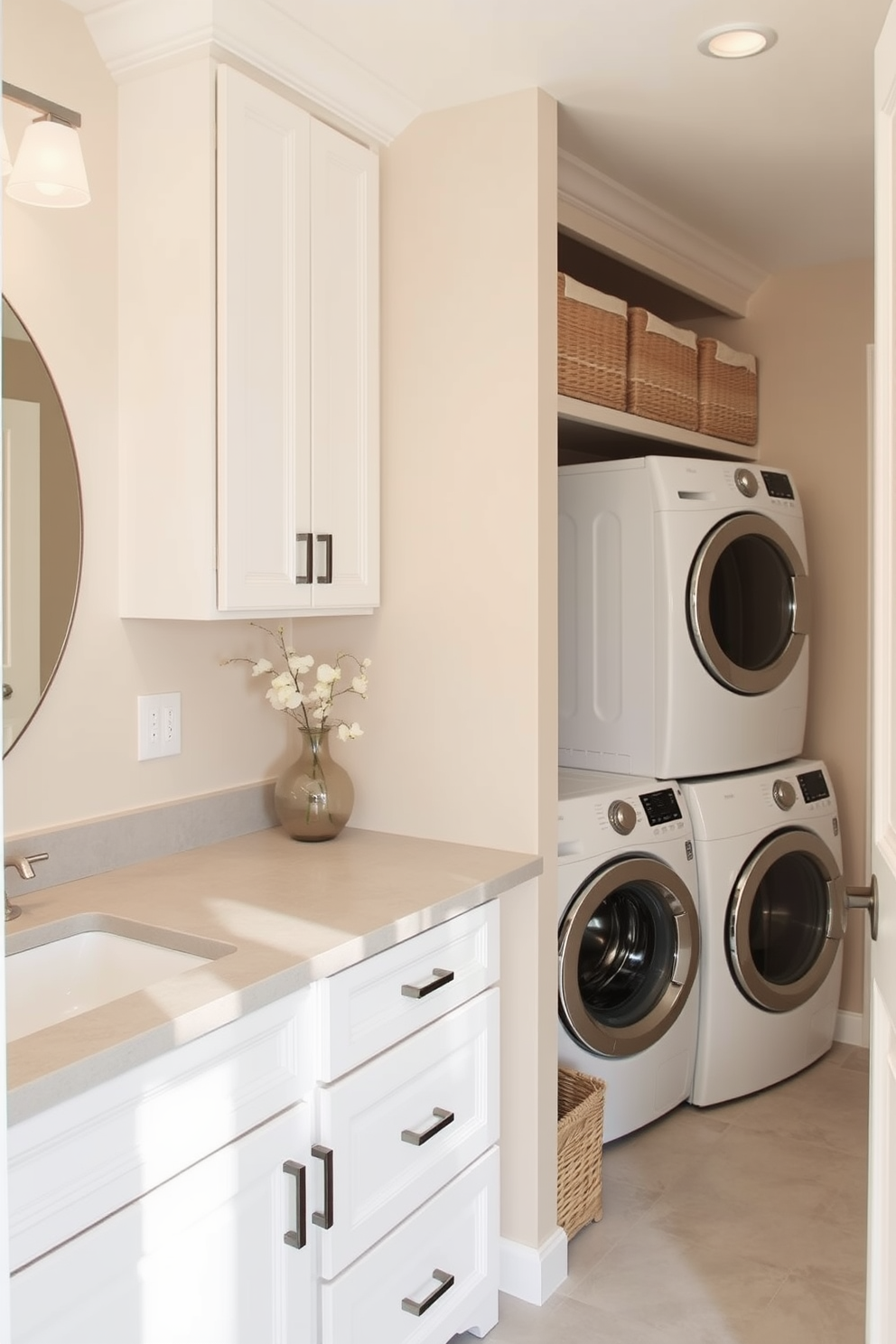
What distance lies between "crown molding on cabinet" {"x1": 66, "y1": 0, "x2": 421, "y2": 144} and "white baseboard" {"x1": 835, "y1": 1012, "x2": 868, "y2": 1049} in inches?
113

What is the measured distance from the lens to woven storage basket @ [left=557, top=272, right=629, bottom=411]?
266 cm

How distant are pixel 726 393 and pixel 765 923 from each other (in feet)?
4.99

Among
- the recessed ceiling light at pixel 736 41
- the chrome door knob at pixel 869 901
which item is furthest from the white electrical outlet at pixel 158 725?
the recessed ceiling light at pixel 736 41

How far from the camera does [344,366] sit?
2223 mm

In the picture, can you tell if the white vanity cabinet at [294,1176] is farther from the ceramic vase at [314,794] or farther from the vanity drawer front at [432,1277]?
the ceramic vase at [314,794]

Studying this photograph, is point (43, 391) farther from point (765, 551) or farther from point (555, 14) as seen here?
point (765, 551)

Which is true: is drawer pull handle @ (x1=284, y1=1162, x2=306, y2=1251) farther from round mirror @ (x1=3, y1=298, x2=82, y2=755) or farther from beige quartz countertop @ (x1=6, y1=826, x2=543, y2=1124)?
round mirror @ (x1=3, y1=298, x2=82, y2=755)

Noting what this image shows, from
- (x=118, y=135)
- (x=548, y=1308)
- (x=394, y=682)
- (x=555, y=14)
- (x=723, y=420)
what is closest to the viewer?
(x=555, y=14)

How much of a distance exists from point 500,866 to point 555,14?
1.47 metres

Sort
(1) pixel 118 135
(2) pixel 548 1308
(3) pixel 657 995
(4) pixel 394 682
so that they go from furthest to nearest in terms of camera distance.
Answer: (3) pixel 657 995
(4) pixel 394 682
(2) pixel 548 1308
(1) pixel 118 135

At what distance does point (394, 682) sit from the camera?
7.92ft

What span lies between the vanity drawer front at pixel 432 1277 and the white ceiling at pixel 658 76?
197 centimetres

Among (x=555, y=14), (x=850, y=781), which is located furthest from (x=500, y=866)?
(x=850, y=781)

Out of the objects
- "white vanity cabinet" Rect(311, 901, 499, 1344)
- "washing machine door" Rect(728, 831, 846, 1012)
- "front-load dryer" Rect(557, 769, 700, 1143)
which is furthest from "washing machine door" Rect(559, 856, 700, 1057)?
"white vanity cabinet" Rect(311, 901, 499, 1344)
